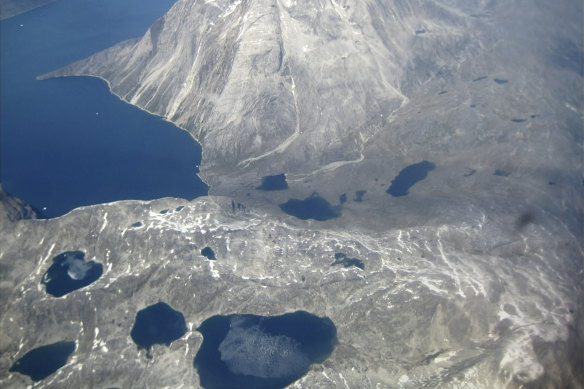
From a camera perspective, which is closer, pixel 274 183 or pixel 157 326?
pixel 157 326

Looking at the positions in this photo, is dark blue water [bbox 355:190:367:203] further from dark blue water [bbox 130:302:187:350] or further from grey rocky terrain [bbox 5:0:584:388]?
dark blue water [bbox 130:302:187:350]

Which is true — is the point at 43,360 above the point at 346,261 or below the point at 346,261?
above

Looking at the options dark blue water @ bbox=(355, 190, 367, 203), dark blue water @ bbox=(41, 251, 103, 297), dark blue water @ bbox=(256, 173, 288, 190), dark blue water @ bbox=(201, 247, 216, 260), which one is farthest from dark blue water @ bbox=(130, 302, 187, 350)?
dark blue water @ bbox=(355, 190, 367, 203)

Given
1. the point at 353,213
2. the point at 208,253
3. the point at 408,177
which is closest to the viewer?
the point at 208,253

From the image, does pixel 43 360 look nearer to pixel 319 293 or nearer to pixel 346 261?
pixel 319 293

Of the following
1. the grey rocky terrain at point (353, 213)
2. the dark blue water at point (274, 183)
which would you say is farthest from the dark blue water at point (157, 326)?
the dark blue water at point (274, 183)

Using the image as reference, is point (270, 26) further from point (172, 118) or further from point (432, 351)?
point (432, 351)

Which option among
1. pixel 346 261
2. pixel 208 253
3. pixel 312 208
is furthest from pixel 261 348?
pixel 312 208
